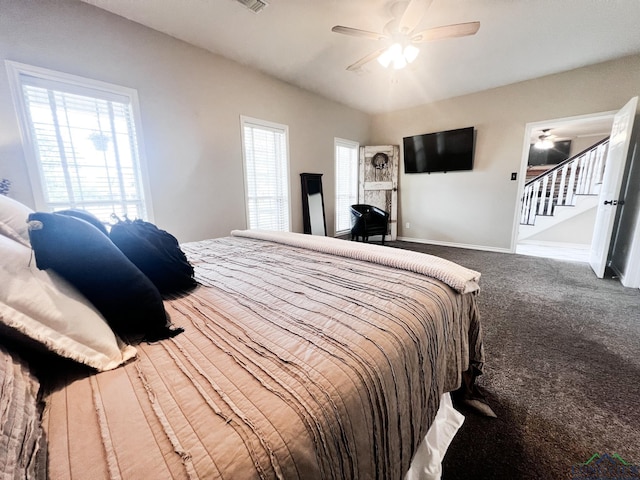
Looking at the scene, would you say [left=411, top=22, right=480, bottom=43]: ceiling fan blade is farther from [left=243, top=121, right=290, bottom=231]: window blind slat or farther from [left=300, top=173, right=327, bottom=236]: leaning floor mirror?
[left=300, top=173, right=327, bottom=236]: leaning floor mirror

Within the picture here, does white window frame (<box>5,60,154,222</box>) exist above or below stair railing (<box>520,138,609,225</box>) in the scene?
above

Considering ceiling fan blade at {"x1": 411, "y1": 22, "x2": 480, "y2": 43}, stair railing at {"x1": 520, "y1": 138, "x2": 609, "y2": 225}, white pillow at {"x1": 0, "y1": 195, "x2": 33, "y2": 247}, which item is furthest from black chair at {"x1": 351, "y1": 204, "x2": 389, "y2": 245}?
white pillow at {"x1": 0, "y1": 195, "x2": 33, "y2": 247}

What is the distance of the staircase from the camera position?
4.80 metres

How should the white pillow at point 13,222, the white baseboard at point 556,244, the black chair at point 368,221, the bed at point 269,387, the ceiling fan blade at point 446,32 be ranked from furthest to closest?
1. the white baseboard at point 556,244
2. the black chair at point 368,221
3. the ceiling fan blade at point 446,32
4. the white pillow at point 13,222
5. the bed at point 269,387

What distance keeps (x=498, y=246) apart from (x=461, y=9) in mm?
3652

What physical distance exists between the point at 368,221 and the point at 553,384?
3.70 m

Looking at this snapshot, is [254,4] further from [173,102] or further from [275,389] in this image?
[275,389]

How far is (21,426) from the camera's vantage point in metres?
0.42

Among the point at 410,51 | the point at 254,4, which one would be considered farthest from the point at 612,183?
Result: the point at 254,4

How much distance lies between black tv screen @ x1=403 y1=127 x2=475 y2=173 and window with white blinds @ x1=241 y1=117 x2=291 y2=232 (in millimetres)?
2696

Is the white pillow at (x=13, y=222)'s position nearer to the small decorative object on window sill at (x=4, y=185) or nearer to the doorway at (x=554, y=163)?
the small decorative object on window sill at (x=4, y=185)

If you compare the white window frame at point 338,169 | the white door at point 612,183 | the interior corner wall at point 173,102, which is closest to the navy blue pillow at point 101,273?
the interior corner wall at point 173,102

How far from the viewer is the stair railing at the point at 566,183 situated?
475 centimetres

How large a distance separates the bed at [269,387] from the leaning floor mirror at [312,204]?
3.19 m
